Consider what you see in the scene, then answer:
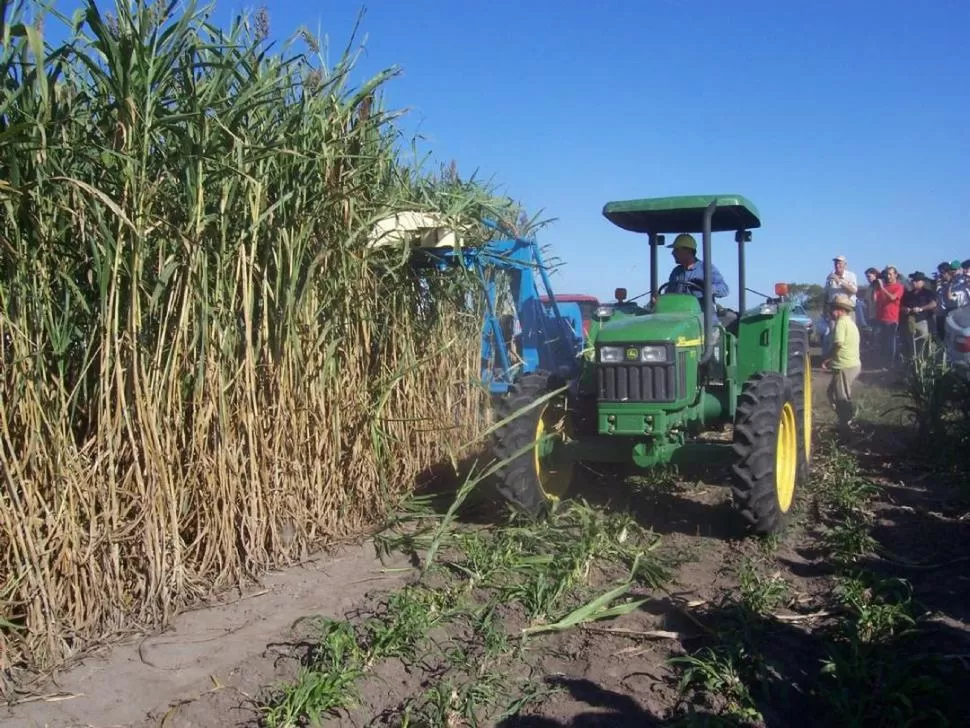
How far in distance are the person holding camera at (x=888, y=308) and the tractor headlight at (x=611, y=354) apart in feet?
31.2

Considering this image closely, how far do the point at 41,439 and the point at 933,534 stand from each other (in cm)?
462

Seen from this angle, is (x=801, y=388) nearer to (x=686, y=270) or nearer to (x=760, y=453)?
(x=686, y=270)

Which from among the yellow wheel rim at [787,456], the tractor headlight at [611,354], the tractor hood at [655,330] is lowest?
the yellow wheel rim at [787,456]

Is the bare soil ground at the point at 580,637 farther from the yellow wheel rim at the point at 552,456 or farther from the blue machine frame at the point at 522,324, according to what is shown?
the blue machine frame at the point at 522,324

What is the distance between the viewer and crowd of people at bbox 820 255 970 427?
817cm

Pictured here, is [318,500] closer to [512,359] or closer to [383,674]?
[383,674]

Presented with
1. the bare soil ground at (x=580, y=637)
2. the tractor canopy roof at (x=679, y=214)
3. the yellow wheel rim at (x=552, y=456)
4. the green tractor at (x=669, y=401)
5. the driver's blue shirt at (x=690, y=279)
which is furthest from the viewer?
the driver's blue shirt at (x=690, y=279)

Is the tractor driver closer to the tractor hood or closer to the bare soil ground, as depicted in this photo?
the tractor hood

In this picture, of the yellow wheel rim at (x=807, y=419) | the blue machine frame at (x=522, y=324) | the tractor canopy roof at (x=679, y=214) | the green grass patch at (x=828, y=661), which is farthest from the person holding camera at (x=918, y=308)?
the green grass patch at (x=828, y=661)

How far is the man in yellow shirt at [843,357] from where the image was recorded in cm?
808

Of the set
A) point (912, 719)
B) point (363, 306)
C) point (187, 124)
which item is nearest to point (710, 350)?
point (363, 306)

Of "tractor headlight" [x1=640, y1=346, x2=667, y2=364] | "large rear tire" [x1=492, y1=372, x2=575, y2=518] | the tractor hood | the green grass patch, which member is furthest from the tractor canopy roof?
the green grass patch

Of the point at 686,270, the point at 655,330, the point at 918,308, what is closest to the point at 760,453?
the point at 655,330

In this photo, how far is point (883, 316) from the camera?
13.7m
